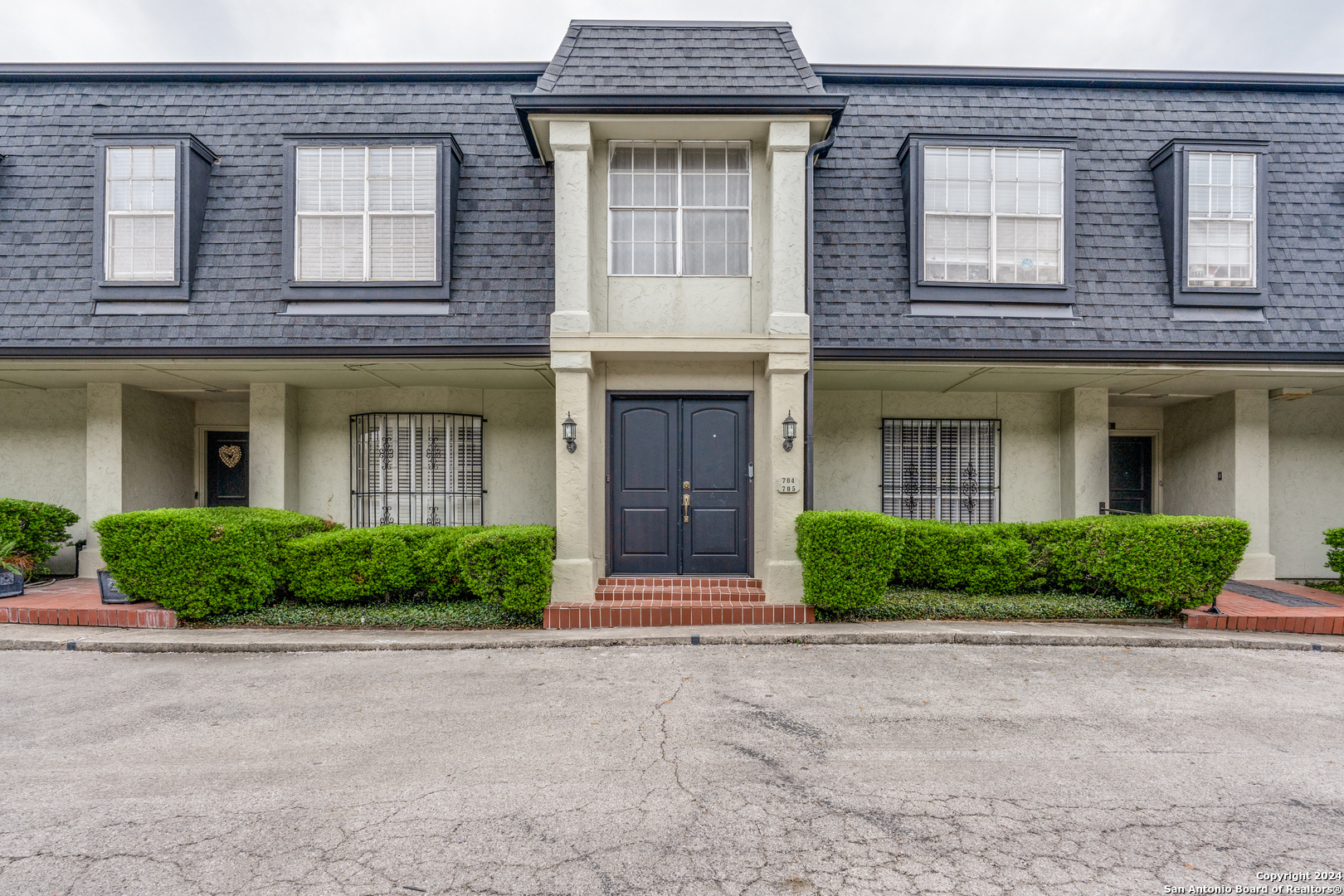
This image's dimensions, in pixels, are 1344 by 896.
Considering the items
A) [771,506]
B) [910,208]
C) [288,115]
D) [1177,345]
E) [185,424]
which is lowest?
[771,506]

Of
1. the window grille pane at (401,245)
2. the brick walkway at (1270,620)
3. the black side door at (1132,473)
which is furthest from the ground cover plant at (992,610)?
the window grille pane at (401,245)

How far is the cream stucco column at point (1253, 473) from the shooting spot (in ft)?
29.0

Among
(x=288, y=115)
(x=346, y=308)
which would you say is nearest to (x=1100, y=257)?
(x=346, y=308)

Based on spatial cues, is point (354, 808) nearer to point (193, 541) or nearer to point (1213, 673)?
point (193, 541)

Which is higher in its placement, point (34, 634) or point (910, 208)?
point (910, 208)

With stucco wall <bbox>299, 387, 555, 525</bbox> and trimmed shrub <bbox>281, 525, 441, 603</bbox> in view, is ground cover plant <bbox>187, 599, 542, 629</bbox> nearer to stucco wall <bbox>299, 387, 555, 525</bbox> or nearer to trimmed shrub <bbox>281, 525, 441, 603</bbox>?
trimmed shrub <bbox>281, 525, 441, 603</bbox>

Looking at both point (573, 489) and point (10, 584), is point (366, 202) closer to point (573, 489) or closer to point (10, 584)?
point (573, 489)

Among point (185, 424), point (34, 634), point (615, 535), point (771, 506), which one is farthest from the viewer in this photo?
point (185, 424)

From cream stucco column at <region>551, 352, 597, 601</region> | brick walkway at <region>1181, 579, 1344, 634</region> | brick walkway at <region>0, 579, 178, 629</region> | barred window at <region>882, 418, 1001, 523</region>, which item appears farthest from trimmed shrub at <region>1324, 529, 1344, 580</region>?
brick walkway at <region>0, 579, 178, 629</region>

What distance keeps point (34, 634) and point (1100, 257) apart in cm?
1318

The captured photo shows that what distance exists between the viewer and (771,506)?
7188mm

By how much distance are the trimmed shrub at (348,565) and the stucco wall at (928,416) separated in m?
5.75

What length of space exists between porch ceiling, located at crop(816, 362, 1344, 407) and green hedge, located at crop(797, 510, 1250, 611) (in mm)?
1924

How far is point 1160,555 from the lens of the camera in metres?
6.88
